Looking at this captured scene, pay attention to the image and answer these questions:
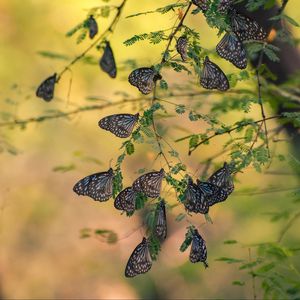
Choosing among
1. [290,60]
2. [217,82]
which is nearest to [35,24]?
[290,60]

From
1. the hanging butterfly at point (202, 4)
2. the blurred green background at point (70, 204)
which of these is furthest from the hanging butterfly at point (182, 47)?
the blurred green background at point (70, 204)

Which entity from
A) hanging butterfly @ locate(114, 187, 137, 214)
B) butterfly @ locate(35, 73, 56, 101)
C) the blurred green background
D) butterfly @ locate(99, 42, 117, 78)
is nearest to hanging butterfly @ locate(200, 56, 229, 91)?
hanging butterfly @ locate(114, 187, 137, 214)

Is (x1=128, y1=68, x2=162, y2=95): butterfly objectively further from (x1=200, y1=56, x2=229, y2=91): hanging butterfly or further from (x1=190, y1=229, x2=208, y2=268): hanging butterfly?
(x1=190, y1=229, x2=208, y2=268): hanging butterfly

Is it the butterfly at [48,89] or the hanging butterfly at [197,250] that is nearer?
the hanging butterfly at [197,250]

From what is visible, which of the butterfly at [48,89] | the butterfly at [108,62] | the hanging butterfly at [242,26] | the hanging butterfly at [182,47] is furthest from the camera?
the butterfly at [48,89]

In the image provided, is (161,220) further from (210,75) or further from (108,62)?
(108,62)

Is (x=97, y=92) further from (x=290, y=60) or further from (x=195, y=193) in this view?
(x=195, y=193)

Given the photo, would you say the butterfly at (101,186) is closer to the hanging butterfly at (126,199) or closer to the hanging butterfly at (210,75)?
the hanging butterfly at (126,199)

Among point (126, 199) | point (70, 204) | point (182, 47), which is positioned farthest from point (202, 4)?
point (70, 204)
